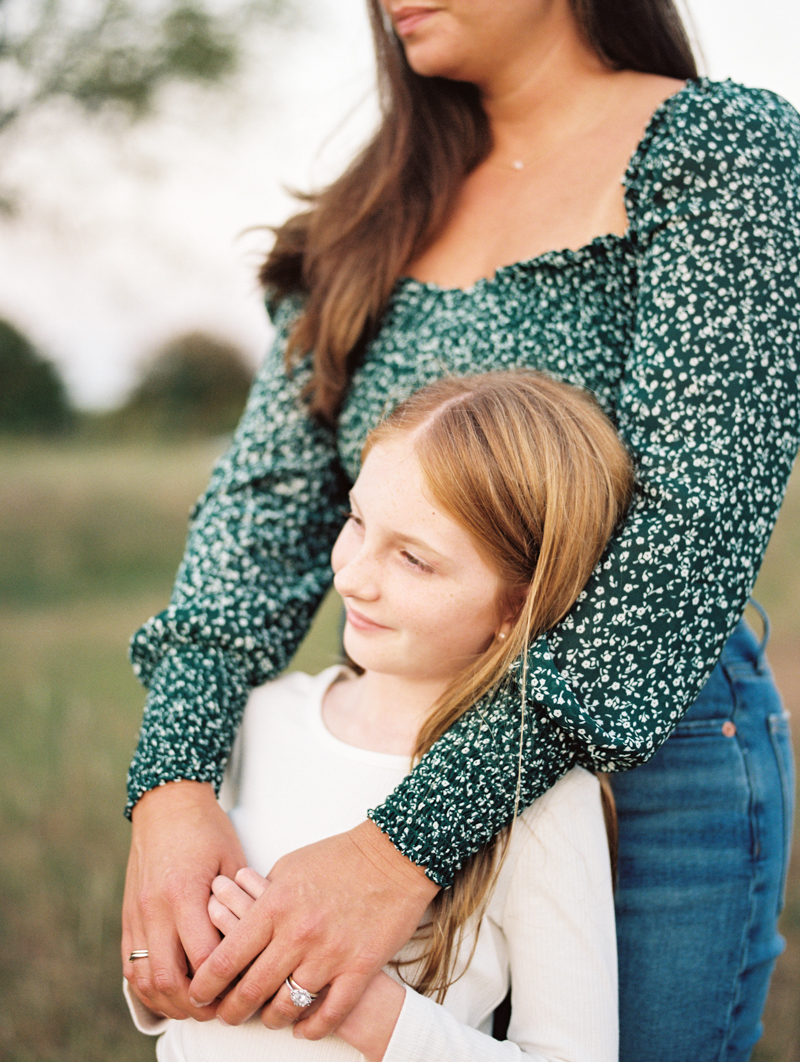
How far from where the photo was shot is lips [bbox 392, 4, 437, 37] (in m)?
1.55

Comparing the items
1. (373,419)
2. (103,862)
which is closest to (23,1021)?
(103,862)

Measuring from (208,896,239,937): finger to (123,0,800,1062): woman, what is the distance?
18mm

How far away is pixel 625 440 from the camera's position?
4.39ft

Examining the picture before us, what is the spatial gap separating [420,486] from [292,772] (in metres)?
0.50

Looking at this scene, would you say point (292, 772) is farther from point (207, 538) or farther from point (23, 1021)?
point (23, 1021)

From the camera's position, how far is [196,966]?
1204 millimetres

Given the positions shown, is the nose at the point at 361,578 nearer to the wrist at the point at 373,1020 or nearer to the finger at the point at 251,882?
the finger at the point at 251,882

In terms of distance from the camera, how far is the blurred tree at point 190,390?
33.7 feet

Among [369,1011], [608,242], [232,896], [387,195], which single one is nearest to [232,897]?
[232,896]

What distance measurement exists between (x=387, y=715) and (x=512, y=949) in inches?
15.1

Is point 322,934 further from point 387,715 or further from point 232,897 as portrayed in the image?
point 387,715

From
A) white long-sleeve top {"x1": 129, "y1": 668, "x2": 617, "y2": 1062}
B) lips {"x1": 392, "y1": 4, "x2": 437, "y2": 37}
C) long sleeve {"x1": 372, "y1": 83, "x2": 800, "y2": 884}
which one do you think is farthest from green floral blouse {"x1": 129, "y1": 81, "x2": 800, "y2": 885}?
lips {"x1": 392, "y1": 4, "x2": 437, "y2": 37}

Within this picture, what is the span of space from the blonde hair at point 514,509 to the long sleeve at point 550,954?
2.0 inches

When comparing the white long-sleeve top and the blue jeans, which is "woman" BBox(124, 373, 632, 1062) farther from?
the blue jeans
